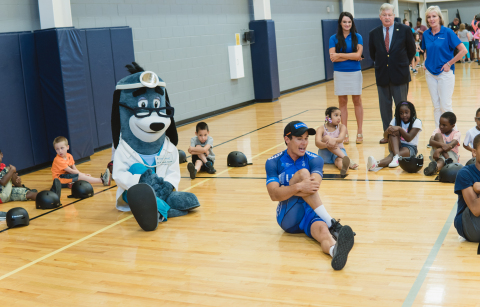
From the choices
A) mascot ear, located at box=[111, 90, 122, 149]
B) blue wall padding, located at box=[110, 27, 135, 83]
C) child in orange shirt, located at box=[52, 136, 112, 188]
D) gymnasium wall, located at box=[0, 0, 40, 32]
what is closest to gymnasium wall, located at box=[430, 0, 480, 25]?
blue wall padding, located at box=[110, 27, 135, 83]

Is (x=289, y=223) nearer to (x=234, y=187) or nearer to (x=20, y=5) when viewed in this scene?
(x=234, y=187)

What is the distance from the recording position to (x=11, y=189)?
617 centimetres

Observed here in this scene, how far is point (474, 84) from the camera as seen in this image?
1302 cm

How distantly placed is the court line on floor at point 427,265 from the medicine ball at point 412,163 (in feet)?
4.47

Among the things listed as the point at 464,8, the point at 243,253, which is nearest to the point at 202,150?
the point at 243,253

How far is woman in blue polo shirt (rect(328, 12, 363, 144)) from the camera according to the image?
24.6 ft

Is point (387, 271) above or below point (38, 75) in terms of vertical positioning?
below

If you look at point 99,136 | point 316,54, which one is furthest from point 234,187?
point 316,54

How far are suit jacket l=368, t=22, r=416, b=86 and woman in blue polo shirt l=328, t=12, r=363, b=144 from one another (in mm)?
355

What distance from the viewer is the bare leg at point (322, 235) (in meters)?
3.83

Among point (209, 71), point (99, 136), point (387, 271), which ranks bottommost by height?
point (387, 271)

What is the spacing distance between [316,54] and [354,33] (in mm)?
9273

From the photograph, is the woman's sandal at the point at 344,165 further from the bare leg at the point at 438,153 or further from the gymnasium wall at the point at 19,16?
the gymnasium wall at the point at 19,16

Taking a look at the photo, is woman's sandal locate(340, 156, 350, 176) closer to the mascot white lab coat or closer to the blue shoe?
the mascot white lab coat
